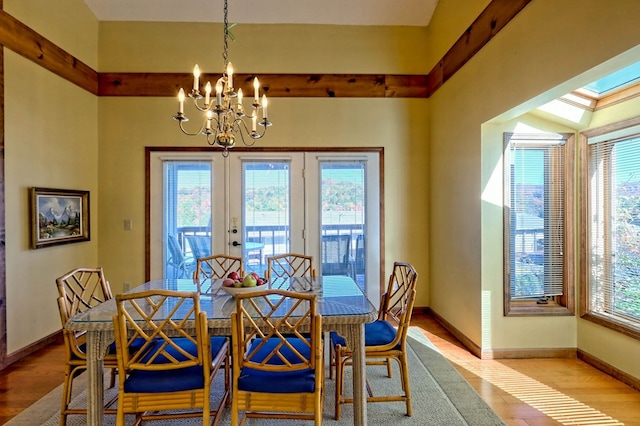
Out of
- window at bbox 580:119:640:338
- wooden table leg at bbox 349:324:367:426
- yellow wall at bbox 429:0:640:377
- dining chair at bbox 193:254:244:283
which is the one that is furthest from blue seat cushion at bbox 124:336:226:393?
window at bbox 580:119:640:338

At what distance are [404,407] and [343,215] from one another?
2.46m

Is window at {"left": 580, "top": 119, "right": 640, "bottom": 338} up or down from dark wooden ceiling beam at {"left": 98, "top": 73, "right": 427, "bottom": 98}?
down

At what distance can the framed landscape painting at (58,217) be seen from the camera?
340cm

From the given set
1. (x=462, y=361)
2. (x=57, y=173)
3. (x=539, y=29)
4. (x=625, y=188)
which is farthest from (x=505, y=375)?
(x=57, y=173)

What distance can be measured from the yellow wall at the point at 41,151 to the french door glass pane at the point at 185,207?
0.92 metres

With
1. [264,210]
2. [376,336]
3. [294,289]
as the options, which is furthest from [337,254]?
[376,336]

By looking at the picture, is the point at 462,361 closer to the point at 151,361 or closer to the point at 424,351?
the point at 424,351

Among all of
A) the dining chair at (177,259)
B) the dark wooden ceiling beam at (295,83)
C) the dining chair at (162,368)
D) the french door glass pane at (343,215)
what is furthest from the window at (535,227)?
the dining chair at (177,259)

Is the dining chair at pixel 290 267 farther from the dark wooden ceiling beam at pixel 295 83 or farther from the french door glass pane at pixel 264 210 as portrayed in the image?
the dark wooden ceiling beam at pixel 295 83

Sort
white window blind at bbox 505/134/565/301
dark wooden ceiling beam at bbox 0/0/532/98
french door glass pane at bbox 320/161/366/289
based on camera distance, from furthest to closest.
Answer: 1. french door glass pane at bbox 320/161/366/289
2. dark wooden ceiling beam at bbox 0/0/532/98
3. white window blind at bbox 505/134/565/301

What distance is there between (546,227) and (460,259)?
821 mm

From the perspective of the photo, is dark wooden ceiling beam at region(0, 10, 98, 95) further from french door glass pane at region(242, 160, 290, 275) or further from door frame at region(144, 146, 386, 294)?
french door glass pane at region(242, 160, 290, 275)

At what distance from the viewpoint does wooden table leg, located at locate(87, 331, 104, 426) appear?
Result: 1.92 m

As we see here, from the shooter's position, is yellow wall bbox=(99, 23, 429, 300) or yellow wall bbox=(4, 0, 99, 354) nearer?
yellow wall bbox=(4, 0, 99, 354)
